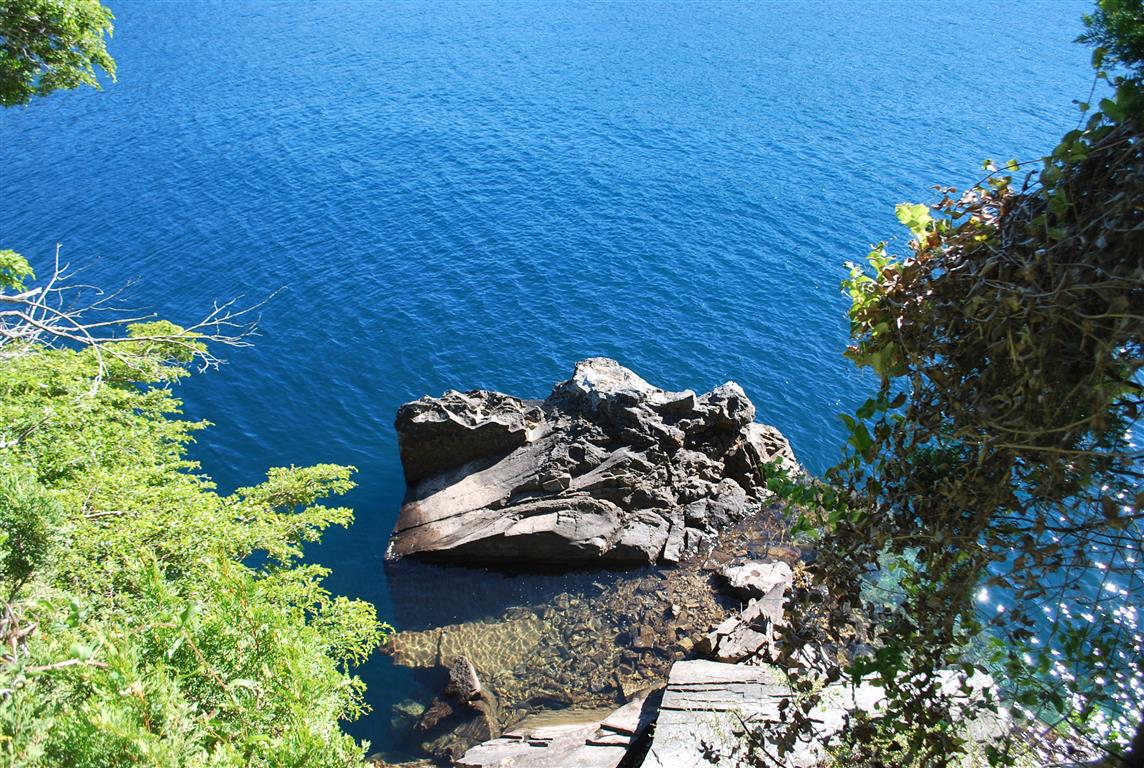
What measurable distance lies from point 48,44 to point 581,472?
19.5m

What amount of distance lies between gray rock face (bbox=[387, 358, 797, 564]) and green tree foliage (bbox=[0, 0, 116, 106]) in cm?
1402

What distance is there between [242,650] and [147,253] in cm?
4147

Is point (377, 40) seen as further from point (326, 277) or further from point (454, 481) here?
point (454, 481)

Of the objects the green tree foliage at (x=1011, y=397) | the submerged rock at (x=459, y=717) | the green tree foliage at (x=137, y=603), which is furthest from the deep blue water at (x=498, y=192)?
the green tree foliage at (x=1011, y=397)

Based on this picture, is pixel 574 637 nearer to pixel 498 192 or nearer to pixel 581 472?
pixel 581 472

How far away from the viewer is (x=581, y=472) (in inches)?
1070

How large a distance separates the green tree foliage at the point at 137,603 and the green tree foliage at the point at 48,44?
513 cm

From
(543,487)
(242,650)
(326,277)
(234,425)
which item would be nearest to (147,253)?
(326,277)

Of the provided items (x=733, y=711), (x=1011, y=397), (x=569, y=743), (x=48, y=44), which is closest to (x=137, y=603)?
(x=733, y=711)

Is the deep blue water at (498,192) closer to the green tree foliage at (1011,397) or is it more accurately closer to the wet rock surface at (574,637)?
the wet rock surface at (574,637)

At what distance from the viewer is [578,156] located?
2217 inches

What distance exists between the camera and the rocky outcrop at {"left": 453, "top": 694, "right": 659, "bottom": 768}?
17.3 metres

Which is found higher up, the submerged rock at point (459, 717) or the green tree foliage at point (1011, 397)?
the submerged rock at point (459, 717)

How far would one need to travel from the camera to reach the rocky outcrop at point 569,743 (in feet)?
56.9
